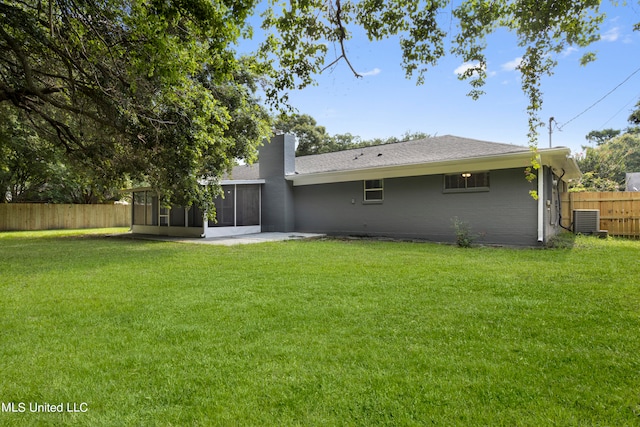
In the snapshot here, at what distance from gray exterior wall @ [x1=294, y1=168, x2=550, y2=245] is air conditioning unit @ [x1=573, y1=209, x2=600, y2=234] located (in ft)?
14.6

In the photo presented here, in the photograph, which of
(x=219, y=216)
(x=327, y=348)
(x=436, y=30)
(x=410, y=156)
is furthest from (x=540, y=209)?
(x=219, y=216)

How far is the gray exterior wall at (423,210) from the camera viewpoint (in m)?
10.0

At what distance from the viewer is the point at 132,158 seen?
23.5ft

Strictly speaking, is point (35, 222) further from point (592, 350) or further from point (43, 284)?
point (592, 350)

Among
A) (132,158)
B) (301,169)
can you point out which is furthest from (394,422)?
(301,169)

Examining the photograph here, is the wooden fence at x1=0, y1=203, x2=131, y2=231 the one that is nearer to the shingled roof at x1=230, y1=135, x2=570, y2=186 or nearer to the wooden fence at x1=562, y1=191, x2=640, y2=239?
the shingled roof at x1=230, y1=135, x2=570, y2=186

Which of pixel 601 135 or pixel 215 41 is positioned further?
pixel 601 135

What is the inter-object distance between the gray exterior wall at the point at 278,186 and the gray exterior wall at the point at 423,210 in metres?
0.50

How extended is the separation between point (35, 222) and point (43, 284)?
19393 millimetres

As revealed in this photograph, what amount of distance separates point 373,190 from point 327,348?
1049cm

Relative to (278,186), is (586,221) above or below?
below

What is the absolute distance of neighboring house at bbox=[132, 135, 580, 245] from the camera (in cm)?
1008

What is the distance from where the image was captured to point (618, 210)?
39.8 ft

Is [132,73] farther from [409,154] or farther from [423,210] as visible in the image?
[409,154]
